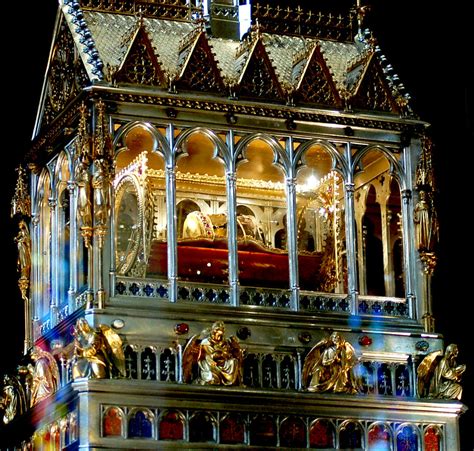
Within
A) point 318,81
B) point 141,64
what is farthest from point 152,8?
point 318,81

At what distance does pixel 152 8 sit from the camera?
28891 millimetres

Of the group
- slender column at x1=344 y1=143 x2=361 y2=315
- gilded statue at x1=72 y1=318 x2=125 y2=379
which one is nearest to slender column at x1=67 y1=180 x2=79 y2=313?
gilded statue at x1=72 y1=318 x2=125 y2=379

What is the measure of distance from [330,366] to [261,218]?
3410 mm

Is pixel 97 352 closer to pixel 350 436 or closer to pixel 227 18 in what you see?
pixel 350 436

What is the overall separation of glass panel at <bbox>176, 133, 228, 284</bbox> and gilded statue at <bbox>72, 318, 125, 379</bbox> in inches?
87.7

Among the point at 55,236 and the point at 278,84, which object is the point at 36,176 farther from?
the point at 278,84

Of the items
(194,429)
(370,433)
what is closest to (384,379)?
(370,433)

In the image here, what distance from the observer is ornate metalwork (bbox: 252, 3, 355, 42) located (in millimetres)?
29266

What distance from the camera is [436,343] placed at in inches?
1102

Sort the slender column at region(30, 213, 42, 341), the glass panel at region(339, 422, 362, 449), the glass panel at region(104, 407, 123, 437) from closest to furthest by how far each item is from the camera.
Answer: the glass panel at region(104, 407, 123, 437) < the glass panel at region(339, 422, 362, 449) < the slender column at region(30, 213, 42, 341)

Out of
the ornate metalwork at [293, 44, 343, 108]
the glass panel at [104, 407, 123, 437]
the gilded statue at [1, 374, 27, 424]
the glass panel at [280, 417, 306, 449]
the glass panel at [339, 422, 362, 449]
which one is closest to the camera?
the glass panel at [104, 407, 123, 437]

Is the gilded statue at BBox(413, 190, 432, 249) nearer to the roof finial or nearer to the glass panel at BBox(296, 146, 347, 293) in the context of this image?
the glass panel at BBox(296, 146, 347, 293)

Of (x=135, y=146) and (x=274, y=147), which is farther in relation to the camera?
(x=135, y=146)

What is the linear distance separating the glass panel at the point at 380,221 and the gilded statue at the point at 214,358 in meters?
2.78
